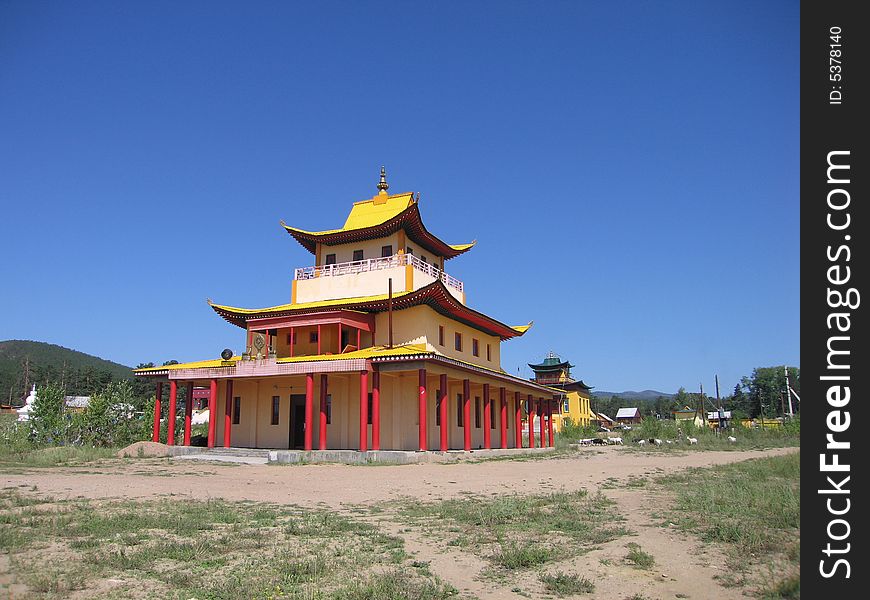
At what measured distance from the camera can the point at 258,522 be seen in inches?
399

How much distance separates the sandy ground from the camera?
680cm

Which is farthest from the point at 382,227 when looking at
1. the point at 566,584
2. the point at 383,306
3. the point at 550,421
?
the point at 566,584

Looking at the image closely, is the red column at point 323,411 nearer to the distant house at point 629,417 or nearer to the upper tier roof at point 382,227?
the upper tier roof at point 382,227

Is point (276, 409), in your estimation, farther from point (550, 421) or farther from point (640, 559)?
point (640, 559)

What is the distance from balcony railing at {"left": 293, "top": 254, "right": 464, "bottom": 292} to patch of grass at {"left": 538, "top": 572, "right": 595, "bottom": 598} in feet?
89.0

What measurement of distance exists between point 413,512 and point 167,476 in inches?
420

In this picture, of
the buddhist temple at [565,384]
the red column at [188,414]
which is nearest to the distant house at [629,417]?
the buddhist temple at [565,384]

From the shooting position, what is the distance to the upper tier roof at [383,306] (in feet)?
101

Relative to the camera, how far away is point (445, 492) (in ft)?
49.8

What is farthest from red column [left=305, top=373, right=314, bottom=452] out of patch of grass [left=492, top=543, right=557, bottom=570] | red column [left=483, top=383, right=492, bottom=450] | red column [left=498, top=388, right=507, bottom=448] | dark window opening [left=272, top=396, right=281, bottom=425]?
patch of grass [left=492, top=543, right=557, bottom=570]

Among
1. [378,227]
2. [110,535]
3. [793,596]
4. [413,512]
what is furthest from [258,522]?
[378,227]

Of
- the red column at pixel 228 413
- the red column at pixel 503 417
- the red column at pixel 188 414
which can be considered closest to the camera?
the red column at pixel 228 413

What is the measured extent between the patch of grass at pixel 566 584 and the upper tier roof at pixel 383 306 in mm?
23297
